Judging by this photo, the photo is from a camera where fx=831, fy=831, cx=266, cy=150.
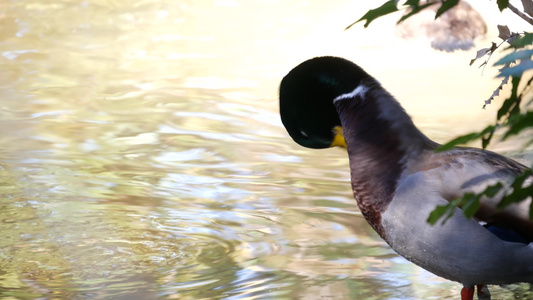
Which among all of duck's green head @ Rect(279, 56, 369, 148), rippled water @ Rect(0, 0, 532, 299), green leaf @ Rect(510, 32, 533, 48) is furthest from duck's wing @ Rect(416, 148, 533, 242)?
green leaf @ Rect(510, 32, 533, 48)

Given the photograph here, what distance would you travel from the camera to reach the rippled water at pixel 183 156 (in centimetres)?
303

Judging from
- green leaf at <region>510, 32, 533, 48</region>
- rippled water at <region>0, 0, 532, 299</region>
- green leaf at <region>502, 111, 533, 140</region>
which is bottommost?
rippled water at <region>0, 0, 532, 299</region>

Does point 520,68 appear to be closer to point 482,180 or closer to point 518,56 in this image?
point 518,56

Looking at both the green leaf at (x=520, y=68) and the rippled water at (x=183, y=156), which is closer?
the green leaf at (x=520, y=68)

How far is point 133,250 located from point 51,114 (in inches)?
88.5

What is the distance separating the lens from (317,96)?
2.65 metres

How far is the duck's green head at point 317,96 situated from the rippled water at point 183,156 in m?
0.57

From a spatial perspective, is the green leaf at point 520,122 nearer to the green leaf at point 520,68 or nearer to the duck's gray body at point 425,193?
the green leaf at point 520,68

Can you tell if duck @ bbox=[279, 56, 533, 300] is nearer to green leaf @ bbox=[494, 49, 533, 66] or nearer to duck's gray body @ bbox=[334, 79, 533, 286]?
duck's gray body @ bbox=[334, 79, 533, 286]

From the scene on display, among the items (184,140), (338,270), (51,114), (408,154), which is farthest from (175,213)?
(51,114)

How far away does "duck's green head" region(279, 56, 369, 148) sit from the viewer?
2.57 metres

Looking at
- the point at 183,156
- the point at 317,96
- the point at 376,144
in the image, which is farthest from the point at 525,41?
the point at 183,156

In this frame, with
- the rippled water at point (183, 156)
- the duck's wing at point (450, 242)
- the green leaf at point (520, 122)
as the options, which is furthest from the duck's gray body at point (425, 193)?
the green leaf at point (520, 122)

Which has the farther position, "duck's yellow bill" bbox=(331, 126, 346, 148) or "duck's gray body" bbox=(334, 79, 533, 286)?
"duck's yellow bill" bbox=(331, 126, 346, 148)
